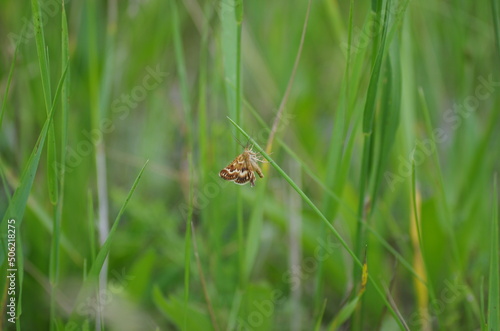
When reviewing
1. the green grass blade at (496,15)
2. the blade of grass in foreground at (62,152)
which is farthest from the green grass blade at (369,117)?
the blade of grass in foreground at (62,152)

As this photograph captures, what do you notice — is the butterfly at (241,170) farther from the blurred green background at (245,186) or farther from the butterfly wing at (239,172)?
the blurred green background at (245,186)

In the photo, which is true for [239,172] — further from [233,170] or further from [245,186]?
[245,186]

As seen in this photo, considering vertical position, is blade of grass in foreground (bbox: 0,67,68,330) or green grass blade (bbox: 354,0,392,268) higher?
blade of grass in foreground (bbox: 0,67,68,330)

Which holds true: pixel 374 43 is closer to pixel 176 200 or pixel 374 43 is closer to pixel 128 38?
pixel 176 200

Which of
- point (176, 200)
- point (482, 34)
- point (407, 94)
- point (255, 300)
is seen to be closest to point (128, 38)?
point (176, 200)

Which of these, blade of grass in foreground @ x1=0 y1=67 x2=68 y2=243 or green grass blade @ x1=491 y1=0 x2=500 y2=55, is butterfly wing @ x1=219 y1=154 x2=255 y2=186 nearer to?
blade of grass in foreground @ x1=0 y1=67 x2=68 y2=243

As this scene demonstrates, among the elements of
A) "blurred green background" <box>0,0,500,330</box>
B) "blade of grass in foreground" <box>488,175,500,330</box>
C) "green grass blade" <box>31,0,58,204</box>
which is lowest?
"blade of grass in foreground" <box>488,175,500,330</box>

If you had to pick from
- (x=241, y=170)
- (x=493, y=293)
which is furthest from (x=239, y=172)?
(x=493, y=293)

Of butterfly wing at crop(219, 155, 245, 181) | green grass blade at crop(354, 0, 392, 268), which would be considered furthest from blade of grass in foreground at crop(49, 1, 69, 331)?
green grass blade at crop(354, 0, 392, 268)
